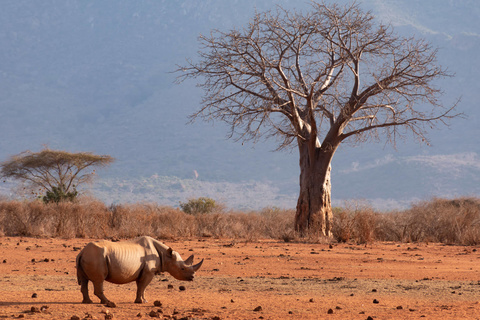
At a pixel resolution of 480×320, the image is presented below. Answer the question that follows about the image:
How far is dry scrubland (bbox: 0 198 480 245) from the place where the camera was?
20391mm

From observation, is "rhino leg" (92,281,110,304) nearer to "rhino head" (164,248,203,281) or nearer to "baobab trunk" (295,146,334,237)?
"rhino head" (164,248,203,281)

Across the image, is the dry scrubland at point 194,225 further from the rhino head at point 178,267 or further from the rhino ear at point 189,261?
the rhino head at point 178,267

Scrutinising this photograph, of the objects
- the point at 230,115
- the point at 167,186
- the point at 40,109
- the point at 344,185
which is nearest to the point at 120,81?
the point at 40,109

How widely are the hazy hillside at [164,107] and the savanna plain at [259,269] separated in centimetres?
8043

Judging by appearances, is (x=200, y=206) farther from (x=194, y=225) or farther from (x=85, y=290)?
(x=85, y=290)

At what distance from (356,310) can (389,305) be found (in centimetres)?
68

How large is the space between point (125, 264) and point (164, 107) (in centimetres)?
13265

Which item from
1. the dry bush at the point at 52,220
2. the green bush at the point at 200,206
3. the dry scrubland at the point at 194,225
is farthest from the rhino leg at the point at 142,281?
the green bush at the point at 200,206

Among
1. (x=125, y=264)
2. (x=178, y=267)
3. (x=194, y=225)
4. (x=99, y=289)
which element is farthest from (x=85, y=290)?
(x=194, y=225)

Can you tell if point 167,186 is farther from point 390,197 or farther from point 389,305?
point 389,305

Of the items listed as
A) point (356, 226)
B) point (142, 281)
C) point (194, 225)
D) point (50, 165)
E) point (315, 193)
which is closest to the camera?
point (142, 281)

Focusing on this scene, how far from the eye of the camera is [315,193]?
21219mm

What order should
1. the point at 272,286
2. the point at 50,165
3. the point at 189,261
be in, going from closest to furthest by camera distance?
1. the point at 189,261
2. the point at 272,286
3. the point at 50,165

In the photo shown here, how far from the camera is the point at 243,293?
9523 millimetres
